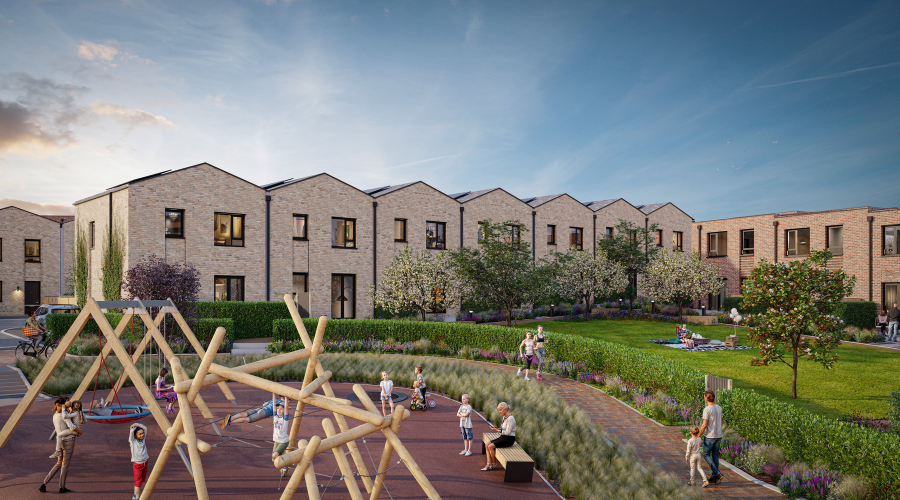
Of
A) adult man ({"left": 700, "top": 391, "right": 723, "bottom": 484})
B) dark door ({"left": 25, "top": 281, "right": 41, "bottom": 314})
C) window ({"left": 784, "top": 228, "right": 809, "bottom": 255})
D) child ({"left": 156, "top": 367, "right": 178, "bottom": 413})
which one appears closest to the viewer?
adult man ({"left": 700, "top": 391, "right": 723, "bottom": 484})

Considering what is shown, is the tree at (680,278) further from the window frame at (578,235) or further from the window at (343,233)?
the window at (343,233)

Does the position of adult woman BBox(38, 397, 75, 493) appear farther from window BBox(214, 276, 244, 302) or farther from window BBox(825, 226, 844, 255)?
window BBox(825, 226, 844, 255)

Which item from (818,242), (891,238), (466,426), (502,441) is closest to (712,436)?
(502,441)

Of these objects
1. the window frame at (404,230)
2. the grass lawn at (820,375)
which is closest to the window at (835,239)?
the grass lawn at (820,375)

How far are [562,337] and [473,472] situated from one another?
1166cm

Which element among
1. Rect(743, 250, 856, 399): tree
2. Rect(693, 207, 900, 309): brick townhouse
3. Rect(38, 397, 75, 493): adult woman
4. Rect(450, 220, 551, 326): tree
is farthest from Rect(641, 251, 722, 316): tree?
Rect(38, 397, 75, 493): adult woman

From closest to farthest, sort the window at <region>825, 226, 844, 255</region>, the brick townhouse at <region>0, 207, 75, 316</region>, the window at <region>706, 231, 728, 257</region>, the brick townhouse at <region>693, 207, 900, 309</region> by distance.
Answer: the brick townhouse at <region>693, 207, 900, 309</region> → the window at <region>825, 226, 844, 255</region> → the brick townhouse at <region>0, 207, 75, 316</region> → the window at <region>706, 231, 728, 257</region>

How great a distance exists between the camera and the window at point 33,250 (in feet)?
148

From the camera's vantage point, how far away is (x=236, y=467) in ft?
33.1

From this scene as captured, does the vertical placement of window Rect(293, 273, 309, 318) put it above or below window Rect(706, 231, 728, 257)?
below

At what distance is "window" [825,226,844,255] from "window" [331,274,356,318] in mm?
36722

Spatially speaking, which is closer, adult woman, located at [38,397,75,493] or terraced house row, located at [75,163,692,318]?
adult woman, located at [38,397,75,493]

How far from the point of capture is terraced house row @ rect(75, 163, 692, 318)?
26.5 metres

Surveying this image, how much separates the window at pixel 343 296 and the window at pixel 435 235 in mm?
5920
